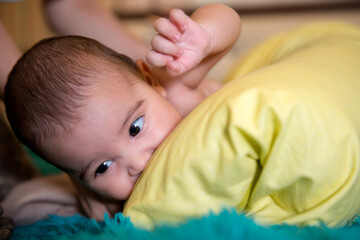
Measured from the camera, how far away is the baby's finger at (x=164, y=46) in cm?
67

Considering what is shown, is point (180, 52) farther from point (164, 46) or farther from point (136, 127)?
point (136, 127)

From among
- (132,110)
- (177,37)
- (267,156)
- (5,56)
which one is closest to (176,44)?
(177,37)

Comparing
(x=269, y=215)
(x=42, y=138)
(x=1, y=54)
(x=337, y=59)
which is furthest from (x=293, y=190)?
(x=1, y=54)

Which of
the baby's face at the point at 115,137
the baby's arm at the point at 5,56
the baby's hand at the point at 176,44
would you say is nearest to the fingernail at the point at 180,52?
the baby's hand at the point at 176,44

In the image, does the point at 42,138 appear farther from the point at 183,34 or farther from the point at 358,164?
the point at 358,164

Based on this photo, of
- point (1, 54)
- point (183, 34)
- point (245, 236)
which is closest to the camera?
point (245, 236)

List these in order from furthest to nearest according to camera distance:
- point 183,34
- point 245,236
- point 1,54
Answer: point 1,54
point 183,34
point 245,236

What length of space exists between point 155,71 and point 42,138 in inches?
13.8

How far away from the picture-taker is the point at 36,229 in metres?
0.79

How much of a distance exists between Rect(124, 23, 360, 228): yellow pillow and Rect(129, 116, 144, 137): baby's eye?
0.44ft

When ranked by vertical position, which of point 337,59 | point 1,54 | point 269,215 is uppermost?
point 1,54

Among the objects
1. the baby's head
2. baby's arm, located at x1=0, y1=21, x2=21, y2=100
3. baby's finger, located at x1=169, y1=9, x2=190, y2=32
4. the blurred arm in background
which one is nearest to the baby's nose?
the baby's head

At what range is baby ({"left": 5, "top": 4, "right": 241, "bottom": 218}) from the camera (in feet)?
2.31

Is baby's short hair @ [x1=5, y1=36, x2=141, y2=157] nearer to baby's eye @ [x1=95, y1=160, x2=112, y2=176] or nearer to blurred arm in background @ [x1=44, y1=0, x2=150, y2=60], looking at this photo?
baby's eye @ [x1=95, y1=160, x2=112, y2=176]
